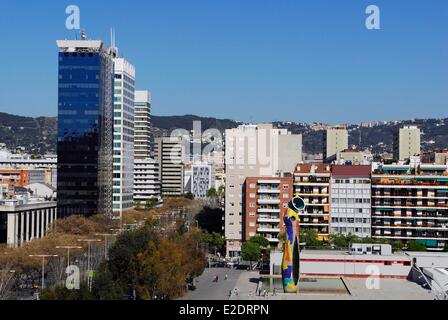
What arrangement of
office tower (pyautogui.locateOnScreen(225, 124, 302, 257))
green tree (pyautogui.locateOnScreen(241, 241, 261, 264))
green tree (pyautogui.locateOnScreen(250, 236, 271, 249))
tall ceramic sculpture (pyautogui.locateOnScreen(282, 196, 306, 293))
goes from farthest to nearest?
office tower (pyautogui.locateOnScreen(225, 124, 302, 257))
green tree (pyautogui.locateOnScreen(250, 236, 271, 249))
green tree (pyautogui.locateOnScreen(241, 241, 261, 264))
tall ceramic sculpture (pyautogui.locateOnScreen(282, 196, 306, 293))

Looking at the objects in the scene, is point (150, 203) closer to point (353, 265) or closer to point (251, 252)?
point (251, 252)

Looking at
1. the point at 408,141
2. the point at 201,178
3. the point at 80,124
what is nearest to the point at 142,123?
the point at 201,178

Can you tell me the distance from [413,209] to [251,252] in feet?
27.2

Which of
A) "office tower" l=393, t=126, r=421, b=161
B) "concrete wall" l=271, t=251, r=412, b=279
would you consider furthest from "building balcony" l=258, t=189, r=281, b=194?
"office tower" l=393, t=126, r=421, b=161

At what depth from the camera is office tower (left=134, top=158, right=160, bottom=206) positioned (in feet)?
216

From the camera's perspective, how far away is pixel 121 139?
52.1 meters

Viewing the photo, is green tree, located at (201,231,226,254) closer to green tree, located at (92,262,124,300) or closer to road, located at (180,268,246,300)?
road, located at (180,268,246,300)

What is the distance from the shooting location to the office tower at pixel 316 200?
117 feet

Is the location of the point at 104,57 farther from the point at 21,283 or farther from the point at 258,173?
the point at 21,283

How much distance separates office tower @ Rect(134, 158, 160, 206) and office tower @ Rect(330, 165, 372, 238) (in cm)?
3209

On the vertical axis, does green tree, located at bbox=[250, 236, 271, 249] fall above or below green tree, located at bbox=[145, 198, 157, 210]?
below

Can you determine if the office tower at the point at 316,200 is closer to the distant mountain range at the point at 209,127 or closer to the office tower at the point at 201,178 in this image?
the office tower at the point at 201,178
